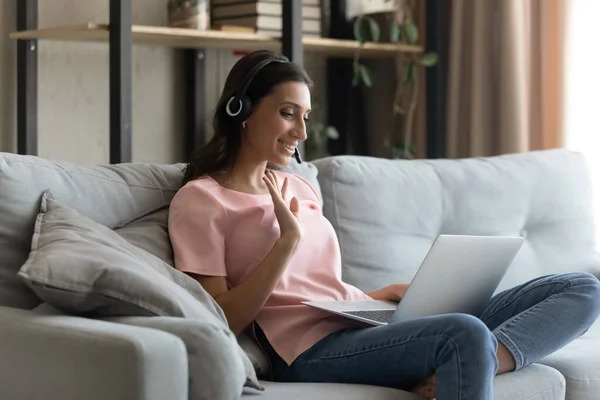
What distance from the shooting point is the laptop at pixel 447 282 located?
1.78 metres

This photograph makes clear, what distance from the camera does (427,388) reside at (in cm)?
175

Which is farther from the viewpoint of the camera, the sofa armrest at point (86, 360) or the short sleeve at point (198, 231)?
the short sleeve at point (198, 231)

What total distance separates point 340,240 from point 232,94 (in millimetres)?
503

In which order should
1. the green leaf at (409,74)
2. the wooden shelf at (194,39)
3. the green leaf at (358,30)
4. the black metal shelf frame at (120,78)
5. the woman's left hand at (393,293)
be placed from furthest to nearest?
the green leaf at (409,74)
the green leaf at (358,30)
the wooden shelf at (194,39)
the black metal shelf frame at (120,78)
the woman's left hand at (393,293)

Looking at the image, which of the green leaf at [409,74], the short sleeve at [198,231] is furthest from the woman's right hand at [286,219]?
the green leaf at [409,74]

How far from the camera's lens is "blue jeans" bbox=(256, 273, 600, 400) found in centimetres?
166

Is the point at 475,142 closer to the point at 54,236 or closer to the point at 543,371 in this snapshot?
the point at 543,371

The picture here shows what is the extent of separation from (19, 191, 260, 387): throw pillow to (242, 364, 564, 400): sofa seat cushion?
7 centimetres

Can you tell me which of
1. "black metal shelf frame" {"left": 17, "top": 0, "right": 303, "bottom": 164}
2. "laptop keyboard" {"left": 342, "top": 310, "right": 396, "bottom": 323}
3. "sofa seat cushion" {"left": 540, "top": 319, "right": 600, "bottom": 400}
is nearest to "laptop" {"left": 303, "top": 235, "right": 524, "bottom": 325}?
"laptop keyboard" {"left": 342, "top": 310, "right": 396, "bottom": 323}

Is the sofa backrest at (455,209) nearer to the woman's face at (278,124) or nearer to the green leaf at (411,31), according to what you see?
the woman's face at (278,124)

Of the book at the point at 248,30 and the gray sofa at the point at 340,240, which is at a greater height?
the book at the point at 248,30

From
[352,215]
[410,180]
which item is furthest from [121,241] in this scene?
[410,180]

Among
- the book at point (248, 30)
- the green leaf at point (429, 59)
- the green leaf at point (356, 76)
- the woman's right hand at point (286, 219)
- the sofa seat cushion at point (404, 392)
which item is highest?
the book at point (248, 30)

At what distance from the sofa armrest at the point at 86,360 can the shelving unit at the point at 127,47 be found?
1.15 m
